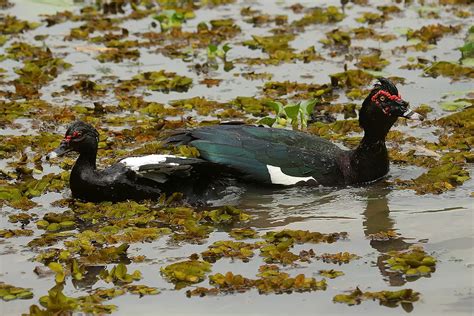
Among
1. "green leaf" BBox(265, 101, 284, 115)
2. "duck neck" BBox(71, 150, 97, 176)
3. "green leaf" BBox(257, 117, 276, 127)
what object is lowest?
"green leaf" BBox(257, 117, 276, 127)

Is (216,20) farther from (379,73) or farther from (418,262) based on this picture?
(418,262)

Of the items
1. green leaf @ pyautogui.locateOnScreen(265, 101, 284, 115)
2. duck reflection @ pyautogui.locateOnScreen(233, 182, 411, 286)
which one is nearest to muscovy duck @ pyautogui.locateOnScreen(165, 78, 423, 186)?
duck reflection @ pyautogui.locateOnScreen(233, 182, 411, 286)

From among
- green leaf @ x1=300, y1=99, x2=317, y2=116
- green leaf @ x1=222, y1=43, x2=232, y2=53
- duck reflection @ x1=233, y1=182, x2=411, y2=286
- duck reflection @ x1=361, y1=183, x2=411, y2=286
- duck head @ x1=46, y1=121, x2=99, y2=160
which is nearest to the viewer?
duck reflection @ x1=361, y1=183, x2=411, y2=286

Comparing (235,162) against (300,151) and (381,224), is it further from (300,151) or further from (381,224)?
(381,224)

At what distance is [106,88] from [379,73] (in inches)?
131

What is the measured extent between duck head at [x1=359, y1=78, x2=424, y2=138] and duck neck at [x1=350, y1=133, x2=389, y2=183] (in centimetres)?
6

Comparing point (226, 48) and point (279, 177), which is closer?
point (279, 177)

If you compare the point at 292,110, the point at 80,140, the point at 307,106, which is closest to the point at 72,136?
the point at 80,140

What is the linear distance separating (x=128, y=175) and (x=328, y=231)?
1.96 meters

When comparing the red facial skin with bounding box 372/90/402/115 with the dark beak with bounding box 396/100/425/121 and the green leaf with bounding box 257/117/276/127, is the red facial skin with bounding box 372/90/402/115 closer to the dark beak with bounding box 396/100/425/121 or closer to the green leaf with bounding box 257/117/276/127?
the dark beak with bounding box 396/100/425/121

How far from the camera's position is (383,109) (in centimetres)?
1084

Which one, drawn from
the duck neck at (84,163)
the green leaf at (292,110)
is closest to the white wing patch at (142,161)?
the duck neck at (84,163)

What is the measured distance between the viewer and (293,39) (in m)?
15.7

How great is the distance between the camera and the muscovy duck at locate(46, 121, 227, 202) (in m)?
10.2
